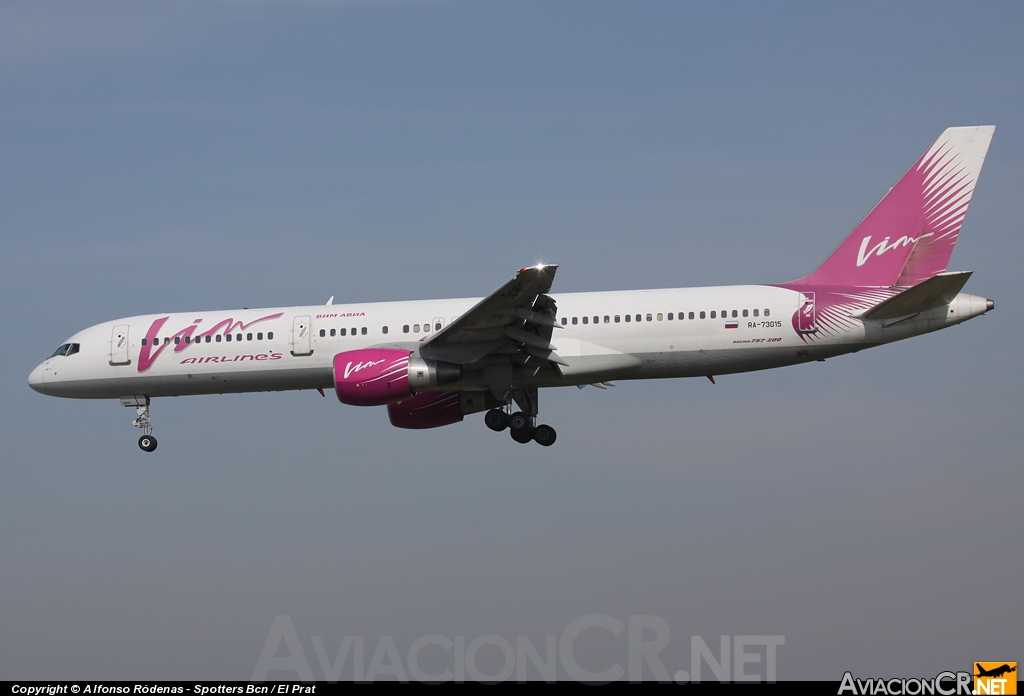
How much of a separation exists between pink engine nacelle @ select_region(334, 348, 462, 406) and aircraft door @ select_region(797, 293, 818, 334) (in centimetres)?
923

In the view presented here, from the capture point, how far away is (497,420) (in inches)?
1388

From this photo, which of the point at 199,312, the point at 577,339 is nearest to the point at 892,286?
the point at 577,339

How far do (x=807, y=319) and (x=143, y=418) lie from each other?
18853mm

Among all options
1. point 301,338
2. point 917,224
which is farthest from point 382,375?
point 917,224

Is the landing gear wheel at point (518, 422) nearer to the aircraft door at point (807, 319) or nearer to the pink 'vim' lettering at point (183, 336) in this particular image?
the pink 'vim' lettering at point (183, 336)

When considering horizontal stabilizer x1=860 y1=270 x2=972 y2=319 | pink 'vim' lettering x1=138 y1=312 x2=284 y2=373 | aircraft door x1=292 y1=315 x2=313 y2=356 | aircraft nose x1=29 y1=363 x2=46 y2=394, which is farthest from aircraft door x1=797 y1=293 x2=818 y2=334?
aircraft nose x1=29 y1=363 x2=46 y2=394

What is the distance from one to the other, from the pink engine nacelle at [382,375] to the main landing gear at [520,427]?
392 cm

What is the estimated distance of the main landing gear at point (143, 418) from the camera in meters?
35.3

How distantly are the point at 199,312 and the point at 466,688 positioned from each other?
52.6ft

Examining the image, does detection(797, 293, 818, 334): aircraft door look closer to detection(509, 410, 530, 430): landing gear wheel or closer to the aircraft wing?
the aircraft wing

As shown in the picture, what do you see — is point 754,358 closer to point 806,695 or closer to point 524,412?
point 524,412

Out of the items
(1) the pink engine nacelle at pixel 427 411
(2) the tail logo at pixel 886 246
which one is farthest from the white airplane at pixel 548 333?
(1) the pink engine nacelle at pixel 427 411

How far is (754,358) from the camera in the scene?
3219 cm

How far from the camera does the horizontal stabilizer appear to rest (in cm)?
2988
